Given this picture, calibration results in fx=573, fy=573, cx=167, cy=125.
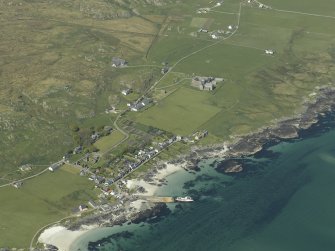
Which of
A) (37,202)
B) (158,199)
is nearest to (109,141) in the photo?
(158,199)

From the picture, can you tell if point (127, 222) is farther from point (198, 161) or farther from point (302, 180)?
point (302, 180)

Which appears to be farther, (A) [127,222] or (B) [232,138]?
(B) [232,138]

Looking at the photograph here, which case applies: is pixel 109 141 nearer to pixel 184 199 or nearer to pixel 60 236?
pixel 184 199

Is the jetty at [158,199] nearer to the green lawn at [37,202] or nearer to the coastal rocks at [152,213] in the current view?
the coastal rocks at [152,213]

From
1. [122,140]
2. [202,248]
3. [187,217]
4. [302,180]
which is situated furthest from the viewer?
[122,140]

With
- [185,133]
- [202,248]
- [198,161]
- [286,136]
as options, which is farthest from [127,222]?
[286,136]

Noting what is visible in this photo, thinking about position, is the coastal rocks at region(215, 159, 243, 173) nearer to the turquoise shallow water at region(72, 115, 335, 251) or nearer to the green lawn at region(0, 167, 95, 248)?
the turquoise shallow water at region(72, 115, 335, 251)

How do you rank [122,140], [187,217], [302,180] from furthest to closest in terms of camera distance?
[122,140] → [302,180] → [187,217]
